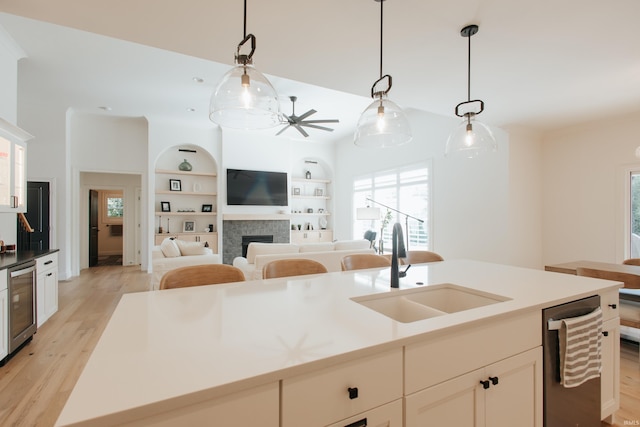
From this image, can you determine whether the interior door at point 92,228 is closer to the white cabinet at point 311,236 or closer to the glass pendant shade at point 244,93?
the white cabinet at point 311,236

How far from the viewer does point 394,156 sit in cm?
605

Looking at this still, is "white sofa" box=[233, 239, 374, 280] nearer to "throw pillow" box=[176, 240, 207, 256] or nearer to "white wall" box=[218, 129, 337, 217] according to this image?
"throw pillow" box=[176, 240, 207, 256]

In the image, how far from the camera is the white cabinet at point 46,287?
301 cm

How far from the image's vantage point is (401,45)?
214cm

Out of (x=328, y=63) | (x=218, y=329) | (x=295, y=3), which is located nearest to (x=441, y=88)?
(x=328, y=63)

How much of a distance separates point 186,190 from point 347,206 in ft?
12.9

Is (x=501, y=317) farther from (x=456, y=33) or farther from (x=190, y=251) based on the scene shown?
(x=190, y=251)

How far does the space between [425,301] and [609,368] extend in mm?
1109

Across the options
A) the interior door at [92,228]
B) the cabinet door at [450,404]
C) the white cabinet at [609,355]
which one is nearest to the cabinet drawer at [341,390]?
the cabinet door at [450,404]

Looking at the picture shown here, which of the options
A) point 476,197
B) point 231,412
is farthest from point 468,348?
point 476,197

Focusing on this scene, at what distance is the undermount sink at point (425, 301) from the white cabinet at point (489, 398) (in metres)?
0.28

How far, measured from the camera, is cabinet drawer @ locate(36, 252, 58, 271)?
9.75 ft

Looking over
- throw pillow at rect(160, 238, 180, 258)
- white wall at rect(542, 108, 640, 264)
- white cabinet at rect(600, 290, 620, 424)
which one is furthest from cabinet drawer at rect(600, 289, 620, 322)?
throw pillow at rect(160, 238, 180, 258)

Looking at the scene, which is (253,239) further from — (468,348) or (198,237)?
(468,348)
